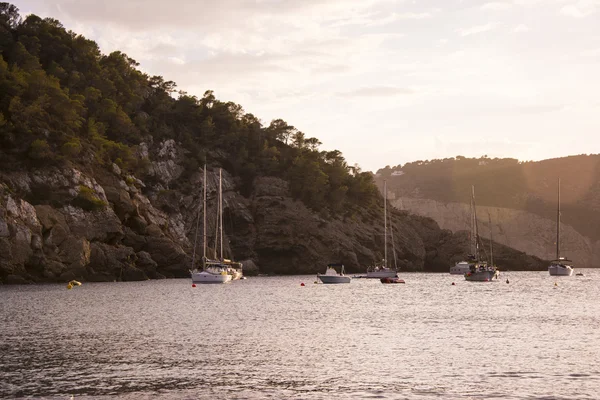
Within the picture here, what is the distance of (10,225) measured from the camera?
99375 millimetres

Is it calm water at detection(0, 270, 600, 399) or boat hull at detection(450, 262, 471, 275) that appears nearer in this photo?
calm water at detection(0, 270, 600, 399)

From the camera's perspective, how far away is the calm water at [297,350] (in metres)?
28.2

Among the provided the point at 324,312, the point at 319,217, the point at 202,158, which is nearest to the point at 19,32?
the point at 202,158

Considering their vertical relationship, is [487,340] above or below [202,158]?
below

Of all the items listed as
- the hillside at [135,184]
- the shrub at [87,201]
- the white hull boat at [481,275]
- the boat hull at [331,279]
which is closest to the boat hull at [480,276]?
the white hull boat at [481,275]

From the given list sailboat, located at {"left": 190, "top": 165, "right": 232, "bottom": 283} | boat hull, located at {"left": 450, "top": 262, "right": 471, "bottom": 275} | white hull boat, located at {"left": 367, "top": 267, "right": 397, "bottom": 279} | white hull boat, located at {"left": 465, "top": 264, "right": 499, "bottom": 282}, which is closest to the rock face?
sailboat, located at {"left": 190, "top": 165, "right": 232, "bottom": 283}

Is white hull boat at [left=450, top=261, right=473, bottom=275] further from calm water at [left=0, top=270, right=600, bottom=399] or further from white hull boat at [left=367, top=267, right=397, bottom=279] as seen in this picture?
calm water at [left=0, top=270, right=600, bottom=399]

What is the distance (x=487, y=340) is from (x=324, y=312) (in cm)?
2340

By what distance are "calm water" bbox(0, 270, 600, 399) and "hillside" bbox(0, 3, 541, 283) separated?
129ft

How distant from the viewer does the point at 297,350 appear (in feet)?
129

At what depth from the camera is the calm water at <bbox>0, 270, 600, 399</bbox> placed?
28.2m

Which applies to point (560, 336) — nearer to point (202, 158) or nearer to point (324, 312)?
point (324, 312)

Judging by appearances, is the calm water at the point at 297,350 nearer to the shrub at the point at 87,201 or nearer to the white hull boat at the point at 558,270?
the shrub at the point at 87,201

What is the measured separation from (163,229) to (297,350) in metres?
101
